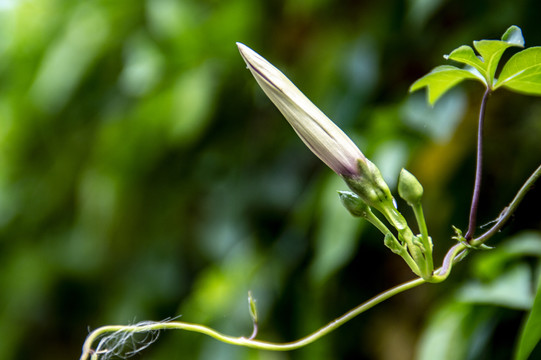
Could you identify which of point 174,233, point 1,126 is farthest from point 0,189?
point 174,233

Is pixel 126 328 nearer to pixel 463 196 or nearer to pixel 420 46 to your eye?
pixel 463 196

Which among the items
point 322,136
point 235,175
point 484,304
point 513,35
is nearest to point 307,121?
point 322,136

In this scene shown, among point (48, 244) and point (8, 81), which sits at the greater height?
point (8, 81)

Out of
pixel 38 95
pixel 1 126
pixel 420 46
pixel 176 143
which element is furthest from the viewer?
pixel 1 126

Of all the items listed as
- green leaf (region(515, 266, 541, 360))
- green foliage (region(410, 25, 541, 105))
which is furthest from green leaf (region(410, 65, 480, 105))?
green leaf (region(515, 266, 541, 360))

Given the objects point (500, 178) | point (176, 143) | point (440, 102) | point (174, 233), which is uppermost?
point (176, 143)

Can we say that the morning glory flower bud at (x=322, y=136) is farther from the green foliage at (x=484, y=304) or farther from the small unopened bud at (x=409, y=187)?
the green foliage at (x=484, y=304)

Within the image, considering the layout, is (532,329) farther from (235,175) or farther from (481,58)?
(235,175)
